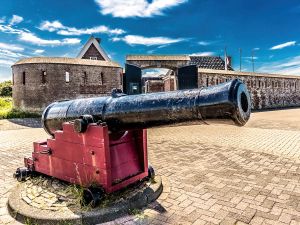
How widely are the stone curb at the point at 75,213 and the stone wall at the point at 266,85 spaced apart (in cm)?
2172

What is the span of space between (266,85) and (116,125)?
104 feet

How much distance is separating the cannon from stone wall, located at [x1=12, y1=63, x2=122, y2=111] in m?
15.0

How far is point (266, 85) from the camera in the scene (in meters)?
31.5

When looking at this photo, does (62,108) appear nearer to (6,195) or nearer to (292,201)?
(6,195)

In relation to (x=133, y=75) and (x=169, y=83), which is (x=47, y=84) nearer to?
(x=169, y=83)

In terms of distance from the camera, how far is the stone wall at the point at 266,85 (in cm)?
2553

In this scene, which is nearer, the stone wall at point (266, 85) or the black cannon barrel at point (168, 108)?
the black cannon barrel at point (168, 108)

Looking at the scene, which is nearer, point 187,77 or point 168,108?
point 168,108

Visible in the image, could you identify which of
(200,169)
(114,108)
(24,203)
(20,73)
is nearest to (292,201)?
(200,169)

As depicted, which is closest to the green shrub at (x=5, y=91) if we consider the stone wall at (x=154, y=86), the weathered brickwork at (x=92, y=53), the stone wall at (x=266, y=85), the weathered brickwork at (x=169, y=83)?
the weathered brickwork at (x=92, y=53)

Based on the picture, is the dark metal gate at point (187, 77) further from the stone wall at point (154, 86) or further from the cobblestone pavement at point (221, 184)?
the stone wall at point (154, 86)

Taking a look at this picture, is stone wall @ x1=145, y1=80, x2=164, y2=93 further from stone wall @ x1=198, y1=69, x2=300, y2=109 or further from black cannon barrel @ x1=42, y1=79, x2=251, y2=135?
black cannon barrel @ x1=42, y1=79, x2=251, y2=135

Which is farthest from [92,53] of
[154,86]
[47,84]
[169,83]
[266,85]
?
[266,85]

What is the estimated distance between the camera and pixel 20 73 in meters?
18.7
